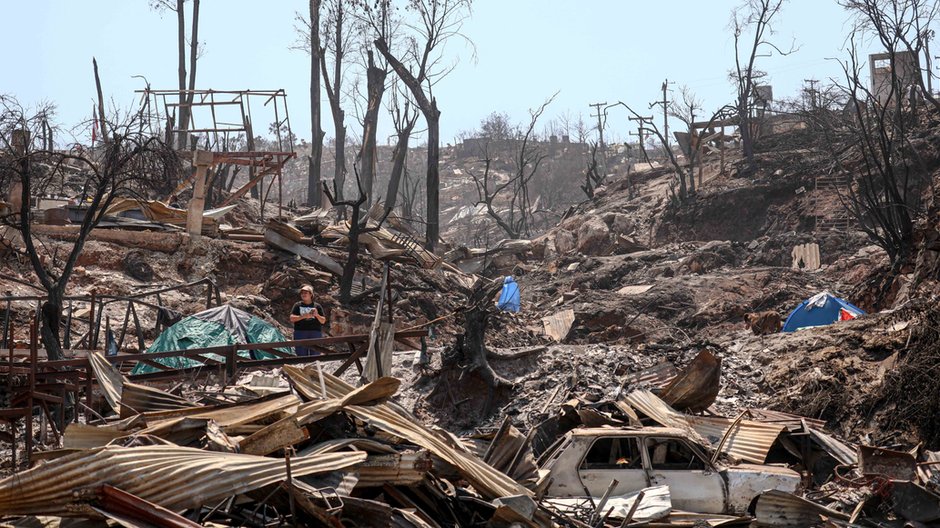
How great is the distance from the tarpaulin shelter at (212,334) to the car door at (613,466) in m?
6.73

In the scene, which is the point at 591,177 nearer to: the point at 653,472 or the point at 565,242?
the point at 565,242

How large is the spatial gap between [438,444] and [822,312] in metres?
Result: 12.1

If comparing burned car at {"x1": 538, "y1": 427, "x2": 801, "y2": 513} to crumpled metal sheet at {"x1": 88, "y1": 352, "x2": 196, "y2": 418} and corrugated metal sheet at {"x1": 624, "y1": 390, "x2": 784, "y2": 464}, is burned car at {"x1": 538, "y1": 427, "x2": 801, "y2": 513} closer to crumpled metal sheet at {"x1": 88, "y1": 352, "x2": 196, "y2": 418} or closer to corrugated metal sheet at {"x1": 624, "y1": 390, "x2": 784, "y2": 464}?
corrugated metal sheet at {"x1": 624, "y1": 390, "x2": 784, "y2": 464}

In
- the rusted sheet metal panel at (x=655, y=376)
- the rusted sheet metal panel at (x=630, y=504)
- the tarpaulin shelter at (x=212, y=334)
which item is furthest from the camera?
the tarpaulin shelter at (x=212, y=334)

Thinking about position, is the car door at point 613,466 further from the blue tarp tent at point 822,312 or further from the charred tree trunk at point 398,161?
the charred tree trunk at point 398,161

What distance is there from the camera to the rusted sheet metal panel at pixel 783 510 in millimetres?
8898

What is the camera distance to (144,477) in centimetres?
599

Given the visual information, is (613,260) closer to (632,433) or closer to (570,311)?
(570,311)

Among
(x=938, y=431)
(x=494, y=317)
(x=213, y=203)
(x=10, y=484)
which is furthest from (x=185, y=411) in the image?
(x=213, y=203)

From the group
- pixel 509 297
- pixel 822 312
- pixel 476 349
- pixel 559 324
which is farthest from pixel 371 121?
pixel 476 349

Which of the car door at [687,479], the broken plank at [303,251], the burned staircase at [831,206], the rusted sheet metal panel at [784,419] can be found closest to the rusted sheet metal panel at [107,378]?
the car door at [687,479]

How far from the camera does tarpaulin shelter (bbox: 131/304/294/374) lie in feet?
48.0

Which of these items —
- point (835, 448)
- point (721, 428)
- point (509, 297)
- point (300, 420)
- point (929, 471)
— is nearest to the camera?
point (300, 420)

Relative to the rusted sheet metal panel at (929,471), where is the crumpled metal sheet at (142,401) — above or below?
above
